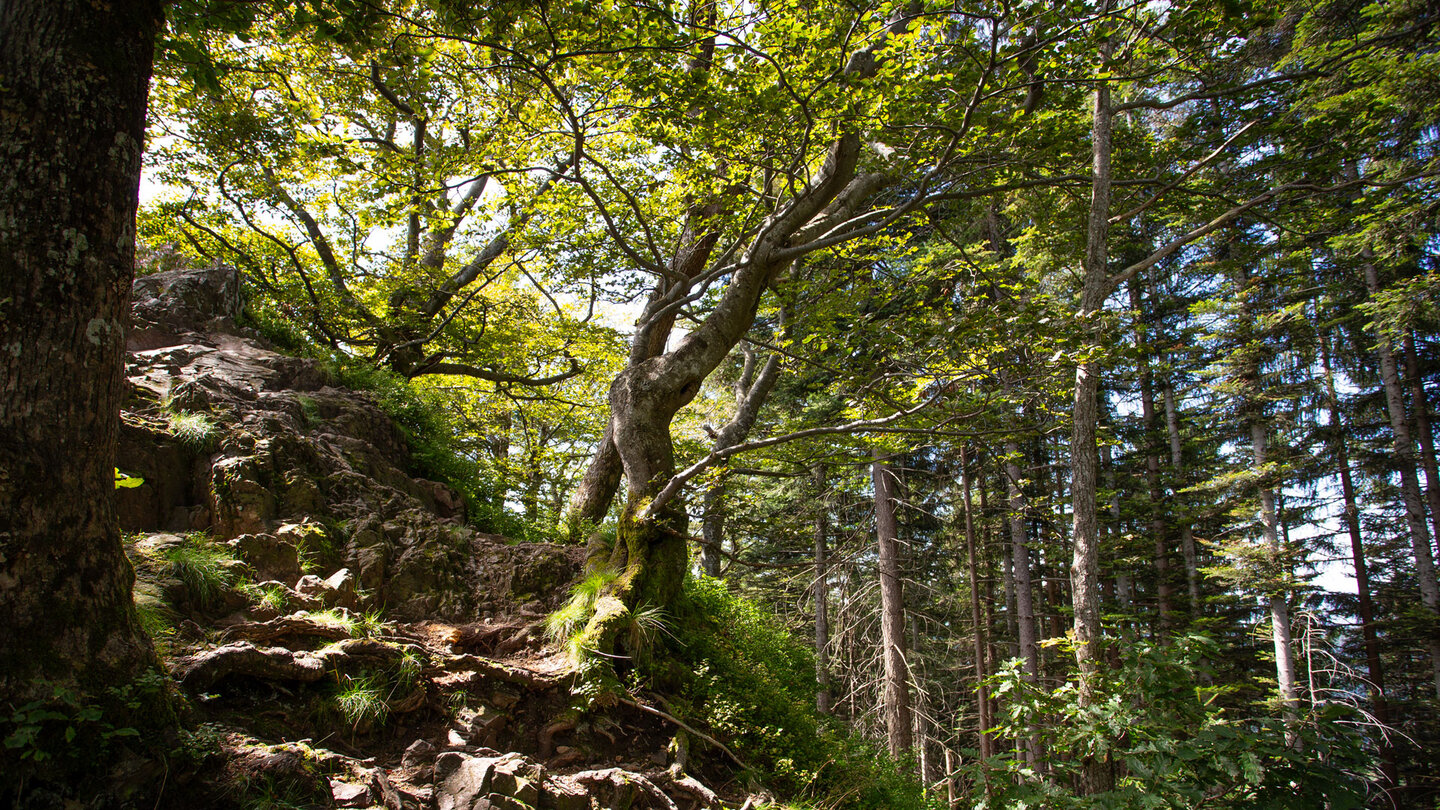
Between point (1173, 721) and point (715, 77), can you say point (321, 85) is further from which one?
point (1173, 721)

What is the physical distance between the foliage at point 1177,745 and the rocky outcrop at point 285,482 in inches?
154

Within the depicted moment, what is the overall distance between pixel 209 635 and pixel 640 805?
2584mm

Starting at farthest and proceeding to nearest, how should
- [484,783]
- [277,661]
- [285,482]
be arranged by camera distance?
[285,482], [277,661], [484,783]

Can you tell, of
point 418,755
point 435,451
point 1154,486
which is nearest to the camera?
point 418,755

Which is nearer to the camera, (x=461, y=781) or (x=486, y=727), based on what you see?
(x=461, y=781)

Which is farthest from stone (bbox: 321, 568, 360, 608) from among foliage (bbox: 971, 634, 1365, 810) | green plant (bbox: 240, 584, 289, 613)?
foliage (bbox: 971, 634, 1365, 810)

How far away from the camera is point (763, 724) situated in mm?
5109

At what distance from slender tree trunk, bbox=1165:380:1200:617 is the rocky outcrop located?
1476 cm

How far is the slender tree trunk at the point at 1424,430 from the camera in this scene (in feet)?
36.0

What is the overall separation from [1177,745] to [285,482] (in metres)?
6.29

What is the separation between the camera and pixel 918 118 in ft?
21.1

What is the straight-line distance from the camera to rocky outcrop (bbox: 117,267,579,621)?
4113mm

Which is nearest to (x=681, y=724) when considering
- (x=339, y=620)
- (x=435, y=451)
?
(x=339, y=620)

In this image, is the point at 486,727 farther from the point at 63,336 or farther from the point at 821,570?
the point at 821,570
